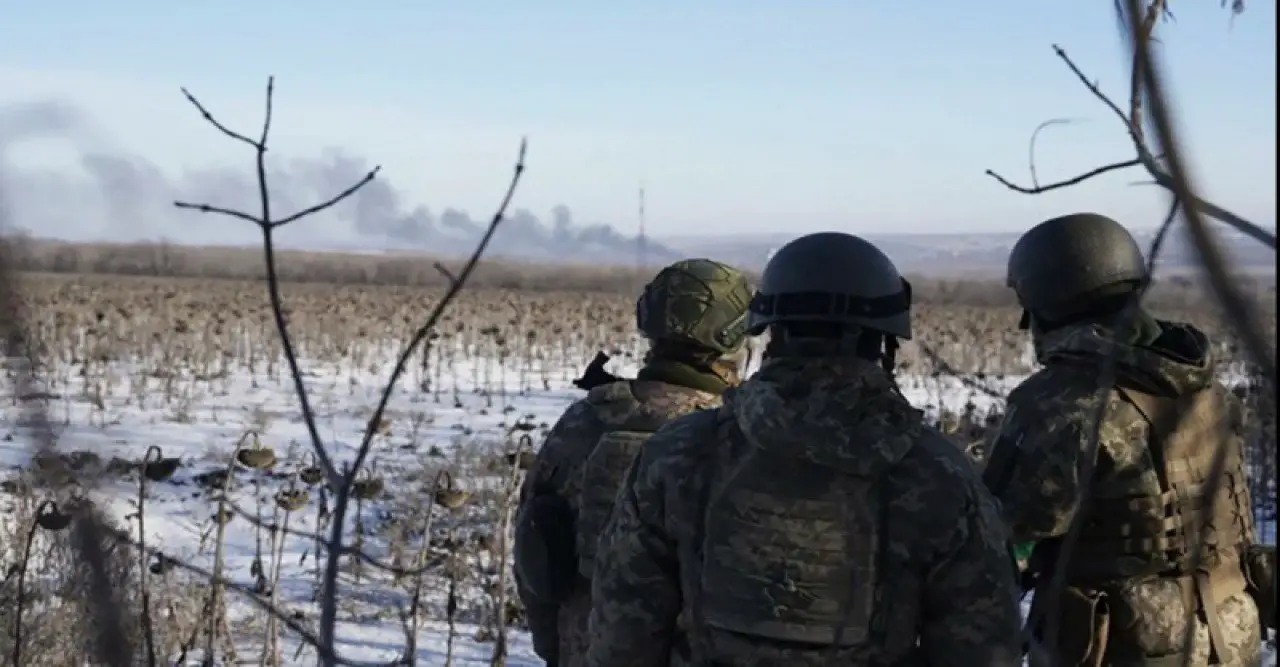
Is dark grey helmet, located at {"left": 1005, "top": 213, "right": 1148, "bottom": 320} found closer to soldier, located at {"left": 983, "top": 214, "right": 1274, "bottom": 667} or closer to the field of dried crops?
soldier, located at {"left": 983, "top": 214, "right": 1274, "bottom": 667}

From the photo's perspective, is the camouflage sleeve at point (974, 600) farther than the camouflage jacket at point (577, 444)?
No

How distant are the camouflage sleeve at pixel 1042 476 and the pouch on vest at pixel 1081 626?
20cm

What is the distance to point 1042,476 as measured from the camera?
116 inches

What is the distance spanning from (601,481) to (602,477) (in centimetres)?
1

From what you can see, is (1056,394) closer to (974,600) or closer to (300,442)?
(974,600)

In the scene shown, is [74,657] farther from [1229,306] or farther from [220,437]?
[220,437]

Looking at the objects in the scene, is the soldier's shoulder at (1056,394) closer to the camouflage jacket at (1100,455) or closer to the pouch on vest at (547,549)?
the camouflage jacket at (1100,455)

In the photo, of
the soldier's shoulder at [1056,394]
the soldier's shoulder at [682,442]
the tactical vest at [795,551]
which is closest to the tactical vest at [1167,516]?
the soldier's shoulder at [1056,394]

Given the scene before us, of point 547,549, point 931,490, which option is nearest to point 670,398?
point 547,549

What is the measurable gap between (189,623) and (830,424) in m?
4.33

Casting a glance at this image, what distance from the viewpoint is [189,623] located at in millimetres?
5695

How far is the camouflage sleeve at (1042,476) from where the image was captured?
9.57ft

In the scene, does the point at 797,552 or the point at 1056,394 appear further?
the point at 1056,394

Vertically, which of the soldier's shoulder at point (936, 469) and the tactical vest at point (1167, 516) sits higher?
the soldier's shoulder at point (936, 469)
